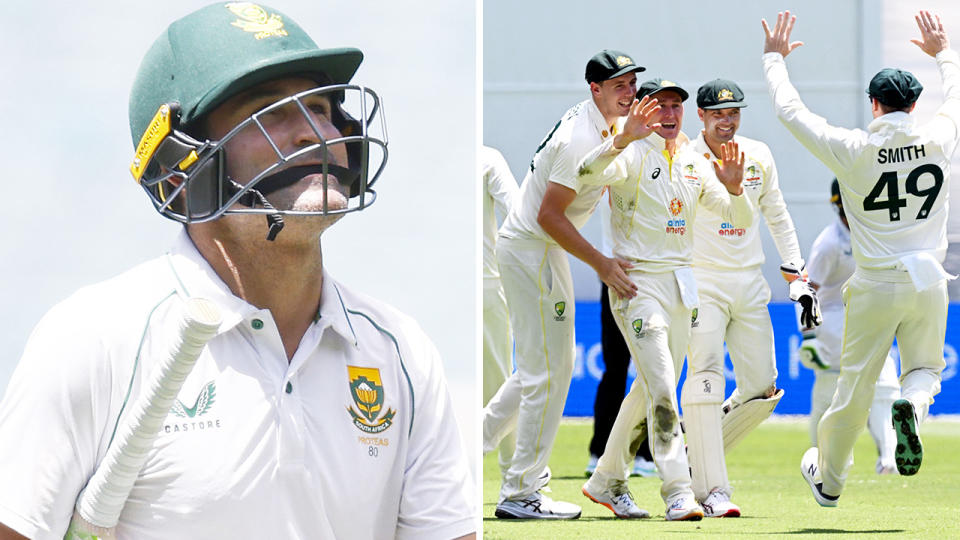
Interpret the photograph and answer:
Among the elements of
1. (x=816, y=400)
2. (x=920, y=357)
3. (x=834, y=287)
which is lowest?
(x=816, y=400)

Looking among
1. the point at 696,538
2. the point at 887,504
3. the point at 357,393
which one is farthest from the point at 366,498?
the point at 887,504

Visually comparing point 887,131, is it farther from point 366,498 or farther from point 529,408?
point 366,498

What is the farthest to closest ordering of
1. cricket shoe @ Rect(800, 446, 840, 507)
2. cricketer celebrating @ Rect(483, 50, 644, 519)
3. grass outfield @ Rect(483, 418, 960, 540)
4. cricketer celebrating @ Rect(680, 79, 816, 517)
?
cricketer celebrating @ Rect(680, 79, 816, 517) < cricket shoe @ Rect(800, 446, 840, 507) < cricketer celebrating @ Rect(483, 50, 644, 519) < grass outfield @ Rect(483, 418, 960, 540)

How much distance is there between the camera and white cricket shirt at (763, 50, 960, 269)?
19.4 feet

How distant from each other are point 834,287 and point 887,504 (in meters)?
1.98

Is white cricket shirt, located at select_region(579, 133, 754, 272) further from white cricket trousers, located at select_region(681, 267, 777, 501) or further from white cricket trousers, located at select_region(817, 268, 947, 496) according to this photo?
white cricket trousers, located at select_region(817, 268, 947, 496)

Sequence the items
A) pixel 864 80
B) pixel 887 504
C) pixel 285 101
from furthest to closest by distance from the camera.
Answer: pixel 864 80, pixel 887 504, pixel 285 101

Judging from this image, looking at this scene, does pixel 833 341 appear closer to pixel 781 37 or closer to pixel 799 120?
pixel 799 120

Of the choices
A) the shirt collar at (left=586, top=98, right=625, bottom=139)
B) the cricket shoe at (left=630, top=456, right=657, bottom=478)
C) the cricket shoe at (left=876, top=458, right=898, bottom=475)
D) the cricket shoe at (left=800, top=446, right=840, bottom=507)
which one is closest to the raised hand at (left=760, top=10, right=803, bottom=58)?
the shirt collar at (left=586, top=98, right=625, bottom=139)

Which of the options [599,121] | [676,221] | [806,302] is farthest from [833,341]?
[599,121]

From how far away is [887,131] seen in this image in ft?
19.5

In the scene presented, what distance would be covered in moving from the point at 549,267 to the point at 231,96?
4415 mm

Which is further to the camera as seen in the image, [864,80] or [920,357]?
[864,80]

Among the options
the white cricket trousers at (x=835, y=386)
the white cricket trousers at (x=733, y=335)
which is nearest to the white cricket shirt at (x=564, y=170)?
the white cricket trousers at (x=733, y=335)
